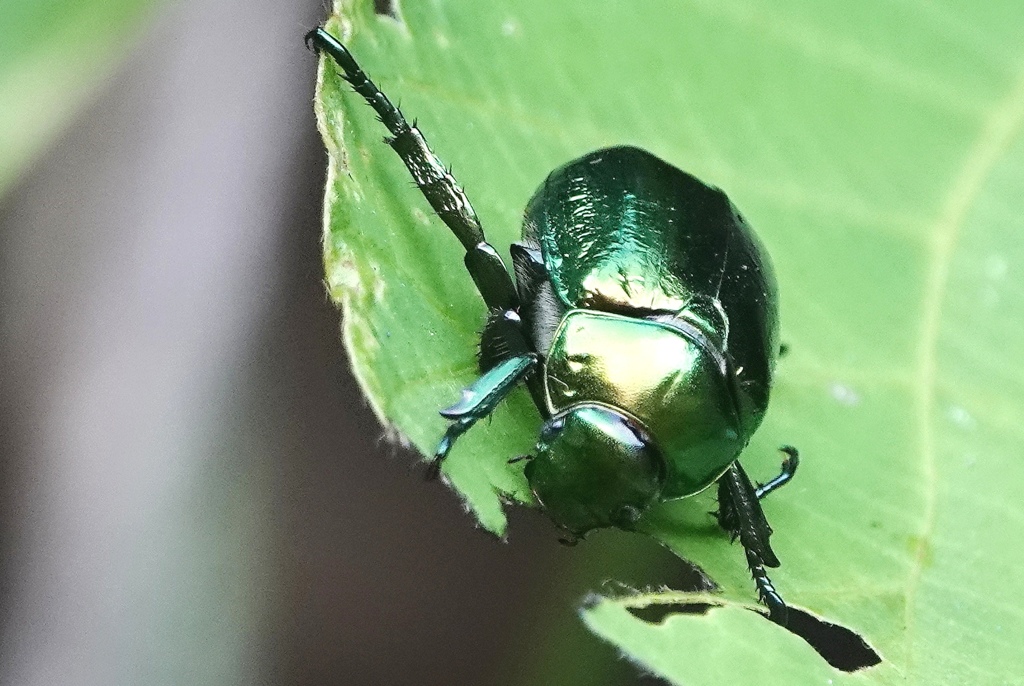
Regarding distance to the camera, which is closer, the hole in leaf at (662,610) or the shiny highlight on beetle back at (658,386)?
the hole in leaf at (662,610)

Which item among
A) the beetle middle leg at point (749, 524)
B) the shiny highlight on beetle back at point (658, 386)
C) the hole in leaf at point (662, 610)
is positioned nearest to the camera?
the hole in leaf at point (662, 610)

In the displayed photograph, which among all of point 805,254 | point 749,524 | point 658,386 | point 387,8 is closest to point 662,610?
point 749,524

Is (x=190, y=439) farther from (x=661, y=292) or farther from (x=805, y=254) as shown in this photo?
(x=805, y=254)

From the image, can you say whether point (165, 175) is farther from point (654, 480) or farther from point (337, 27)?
point (654, 480)

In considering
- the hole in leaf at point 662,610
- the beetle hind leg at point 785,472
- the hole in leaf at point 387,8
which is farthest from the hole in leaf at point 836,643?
the hole in leaf at point 387,8

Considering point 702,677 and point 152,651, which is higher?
point 702,677

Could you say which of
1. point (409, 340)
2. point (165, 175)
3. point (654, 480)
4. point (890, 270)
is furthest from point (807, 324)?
point (165, 175)

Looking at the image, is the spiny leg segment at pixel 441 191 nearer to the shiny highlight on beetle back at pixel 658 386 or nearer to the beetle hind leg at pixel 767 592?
the shiny highlight on beetle back at pixel 658 386
